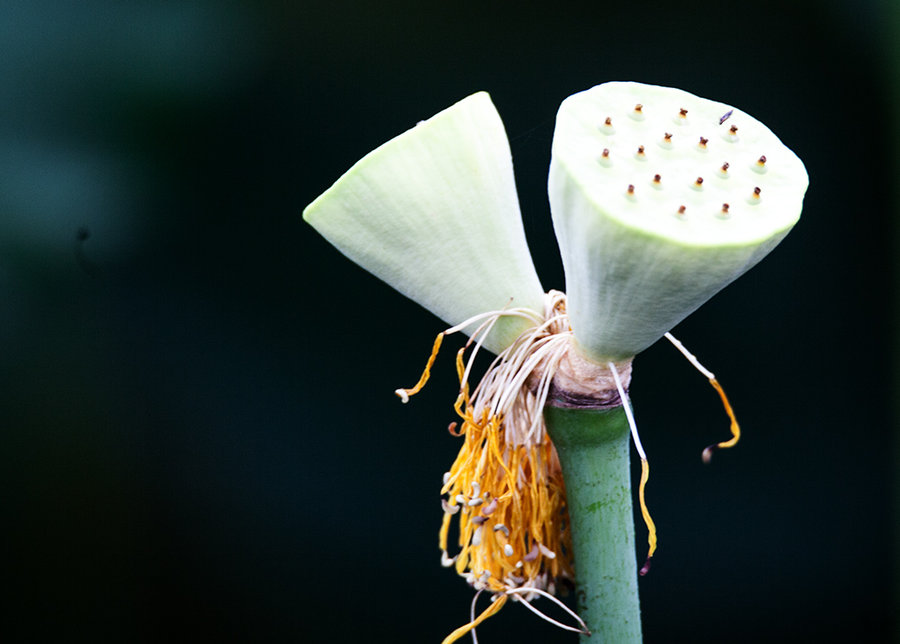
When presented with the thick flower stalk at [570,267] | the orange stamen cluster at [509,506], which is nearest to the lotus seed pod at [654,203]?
the thick flower stalk at [570,267]

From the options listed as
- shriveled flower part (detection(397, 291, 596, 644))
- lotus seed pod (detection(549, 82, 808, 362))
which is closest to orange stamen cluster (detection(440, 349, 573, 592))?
shriveled flower part (detection(397, 291, 596, 644))

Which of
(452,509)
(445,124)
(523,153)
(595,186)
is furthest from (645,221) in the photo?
(523,153)

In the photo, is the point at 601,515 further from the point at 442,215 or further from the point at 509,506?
the point at 442,215

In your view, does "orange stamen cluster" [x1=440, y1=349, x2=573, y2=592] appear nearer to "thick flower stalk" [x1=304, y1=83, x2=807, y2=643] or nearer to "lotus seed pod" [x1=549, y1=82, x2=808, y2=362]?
"thick flower stalk" [x1=304, y1=83, x2=807, y2=643]

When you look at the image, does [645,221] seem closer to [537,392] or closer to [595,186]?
[595,186]

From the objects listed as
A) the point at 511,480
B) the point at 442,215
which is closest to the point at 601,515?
the point at 511,480

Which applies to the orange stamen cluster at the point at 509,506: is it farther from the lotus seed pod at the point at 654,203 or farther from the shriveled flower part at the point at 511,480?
the lotus seed pod at the point at 654,203
